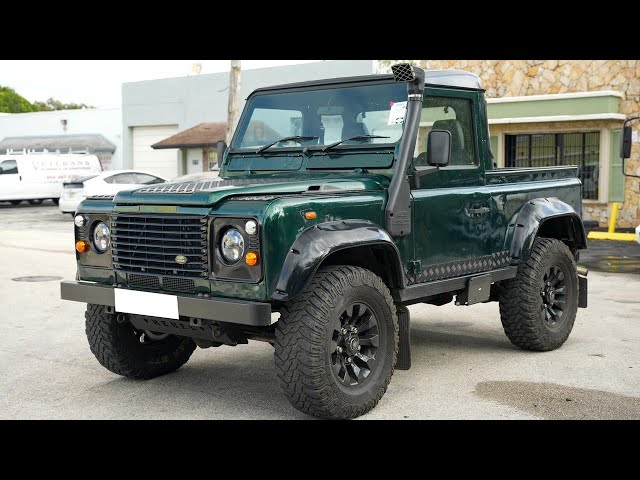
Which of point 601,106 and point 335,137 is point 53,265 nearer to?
point 335,137

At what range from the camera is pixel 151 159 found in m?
34.3

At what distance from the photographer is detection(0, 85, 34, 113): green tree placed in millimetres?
80750

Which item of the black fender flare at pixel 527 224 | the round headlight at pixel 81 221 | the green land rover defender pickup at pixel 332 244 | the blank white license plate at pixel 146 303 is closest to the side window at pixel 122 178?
the green land rover defender pickup at pixel 332 244

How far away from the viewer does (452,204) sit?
589cm

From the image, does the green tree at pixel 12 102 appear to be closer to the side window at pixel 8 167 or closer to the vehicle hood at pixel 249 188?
the side window at pixel 8 167

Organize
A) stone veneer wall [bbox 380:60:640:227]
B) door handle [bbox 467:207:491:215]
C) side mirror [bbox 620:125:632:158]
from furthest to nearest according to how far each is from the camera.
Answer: stone veneer wall [bbox 380:60:640:227], side mirror [bbox 620:125:632:158], door handle [bbox 467:207:491:215]

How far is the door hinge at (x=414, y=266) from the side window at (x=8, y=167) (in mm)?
26242

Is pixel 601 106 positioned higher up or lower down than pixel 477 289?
higher up

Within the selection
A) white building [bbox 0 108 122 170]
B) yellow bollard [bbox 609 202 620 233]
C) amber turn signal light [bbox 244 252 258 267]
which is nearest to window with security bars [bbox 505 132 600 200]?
yellow bollard [bbox 609 202 620 233]

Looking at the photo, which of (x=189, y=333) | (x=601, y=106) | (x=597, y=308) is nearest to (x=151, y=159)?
(x=601, y=106)

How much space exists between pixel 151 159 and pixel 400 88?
29.6m

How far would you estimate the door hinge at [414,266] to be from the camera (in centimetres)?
555

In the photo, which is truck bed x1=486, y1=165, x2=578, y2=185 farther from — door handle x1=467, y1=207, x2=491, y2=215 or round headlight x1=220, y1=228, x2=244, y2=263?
round headlight x1=220, y1=228, x2=244, y2=263

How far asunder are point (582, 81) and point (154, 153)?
19.3 m
